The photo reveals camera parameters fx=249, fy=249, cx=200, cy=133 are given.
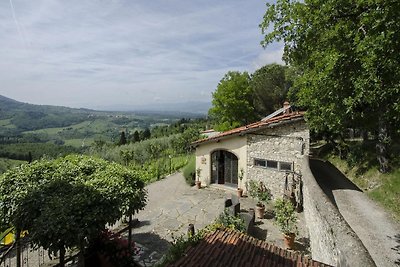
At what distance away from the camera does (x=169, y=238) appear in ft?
31.4

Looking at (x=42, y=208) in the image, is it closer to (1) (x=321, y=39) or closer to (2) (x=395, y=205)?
(1) (x=321, y=39)

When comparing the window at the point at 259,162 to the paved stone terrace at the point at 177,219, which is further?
the window at the point at 259,162

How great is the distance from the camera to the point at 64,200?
5609 millimetres

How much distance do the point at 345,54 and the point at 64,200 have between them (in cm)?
1056

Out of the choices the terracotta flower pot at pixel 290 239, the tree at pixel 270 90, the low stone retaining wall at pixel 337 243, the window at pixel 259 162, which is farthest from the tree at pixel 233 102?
the low stone retaining wall at pixel 337 243

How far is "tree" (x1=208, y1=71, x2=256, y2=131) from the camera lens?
27.0 m

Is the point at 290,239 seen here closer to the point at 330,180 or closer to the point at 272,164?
the point at 272,164

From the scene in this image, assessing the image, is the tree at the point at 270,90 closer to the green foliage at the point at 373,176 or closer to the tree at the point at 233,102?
the tree at the point at 233,102

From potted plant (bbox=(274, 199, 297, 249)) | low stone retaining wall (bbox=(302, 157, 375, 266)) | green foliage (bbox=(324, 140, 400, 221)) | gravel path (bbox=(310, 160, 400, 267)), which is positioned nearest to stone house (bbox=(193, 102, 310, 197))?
gravel path (bbox=(310, 160, 400, 267))

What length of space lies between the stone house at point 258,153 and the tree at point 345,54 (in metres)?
1.14

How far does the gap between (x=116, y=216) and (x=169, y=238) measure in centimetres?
427

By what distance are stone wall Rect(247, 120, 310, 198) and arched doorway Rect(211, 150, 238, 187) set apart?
1290mm

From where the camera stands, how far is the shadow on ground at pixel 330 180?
13.0 m

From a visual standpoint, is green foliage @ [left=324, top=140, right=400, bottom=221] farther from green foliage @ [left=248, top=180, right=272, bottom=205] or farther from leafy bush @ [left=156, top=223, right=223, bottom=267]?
leafy bush @ [left=156, top=223, right=223, bottom=267]
